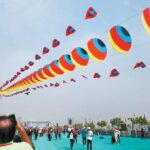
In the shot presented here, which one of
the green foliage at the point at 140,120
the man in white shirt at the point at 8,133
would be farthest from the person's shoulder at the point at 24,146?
the green foliage at the point at 140,120

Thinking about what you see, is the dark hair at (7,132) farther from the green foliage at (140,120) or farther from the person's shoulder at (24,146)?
the green foliage at (140,120)

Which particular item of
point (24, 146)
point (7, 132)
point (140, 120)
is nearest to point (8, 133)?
point (7, 132)

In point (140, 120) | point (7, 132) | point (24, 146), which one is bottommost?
point (24, 146)

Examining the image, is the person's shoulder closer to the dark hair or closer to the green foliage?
the dark hair

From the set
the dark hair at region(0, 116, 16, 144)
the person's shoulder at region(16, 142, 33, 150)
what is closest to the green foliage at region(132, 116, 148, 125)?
the person's shoulder at region(16, 142, 33, 150)

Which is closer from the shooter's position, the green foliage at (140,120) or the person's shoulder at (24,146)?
the person's shoulder at (24,146)

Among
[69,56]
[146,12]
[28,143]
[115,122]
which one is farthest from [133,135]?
A: [115,122]

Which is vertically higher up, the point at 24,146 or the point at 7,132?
the point at 7,132

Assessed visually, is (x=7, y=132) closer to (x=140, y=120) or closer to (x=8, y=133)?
(x=8, y=133)

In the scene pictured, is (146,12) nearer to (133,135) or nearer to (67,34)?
(67,34)

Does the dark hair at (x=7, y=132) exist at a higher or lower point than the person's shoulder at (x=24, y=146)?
higher

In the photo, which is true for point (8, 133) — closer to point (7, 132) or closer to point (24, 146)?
point (7, 132)

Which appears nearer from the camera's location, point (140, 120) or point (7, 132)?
point (7, 132)

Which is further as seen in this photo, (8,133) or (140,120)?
(140,120)
